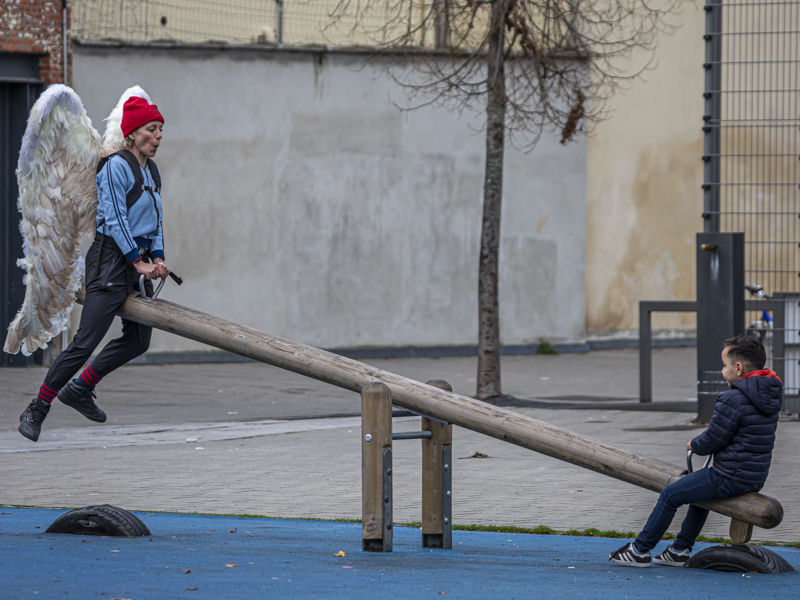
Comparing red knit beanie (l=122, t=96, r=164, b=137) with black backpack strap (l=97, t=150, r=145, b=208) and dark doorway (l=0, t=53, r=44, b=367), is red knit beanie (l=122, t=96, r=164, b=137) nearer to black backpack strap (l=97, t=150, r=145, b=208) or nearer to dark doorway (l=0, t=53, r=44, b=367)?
black backpack strap (l=97, t=150, r=145, b=208)

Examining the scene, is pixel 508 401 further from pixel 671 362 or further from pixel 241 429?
pixel 671 362

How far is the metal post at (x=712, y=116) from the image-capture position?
11.5 metres

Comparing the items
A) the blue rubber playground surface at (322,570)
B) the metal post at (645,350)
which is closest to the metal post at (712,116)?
the metal post at (645,350)

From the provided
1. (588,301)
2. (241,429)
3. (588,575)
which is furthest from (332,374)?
(588,301)

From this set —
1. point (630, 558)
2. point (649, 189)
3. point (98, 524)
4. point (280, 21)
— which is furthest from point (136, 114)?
point (649, 189)

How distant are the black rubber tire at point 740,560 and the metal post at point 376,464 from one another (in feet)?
4.95

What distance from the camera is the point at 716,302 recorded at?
11109 millimetres

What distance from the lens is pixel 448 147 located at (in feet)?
64.2

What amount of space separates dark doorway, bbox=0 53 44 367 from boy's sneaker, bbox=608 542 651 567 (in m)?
12.3

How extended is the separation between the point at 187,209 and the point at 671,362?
860 cm

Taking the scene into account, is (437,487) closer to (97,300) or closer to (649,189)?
(97,300)

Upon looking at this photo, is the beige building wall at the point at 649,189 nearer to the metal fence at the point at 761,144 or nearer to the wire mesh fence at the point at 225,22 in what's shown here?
the wire mesh fence at the point at 225,22

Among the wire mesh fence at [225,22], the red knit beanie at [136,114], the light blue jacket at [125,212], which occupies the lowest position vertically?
the light blue jacket at [125,212]

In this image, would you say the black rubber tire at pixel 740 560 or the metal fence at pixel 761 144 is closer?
the black rubber tire at pixel 740 560
